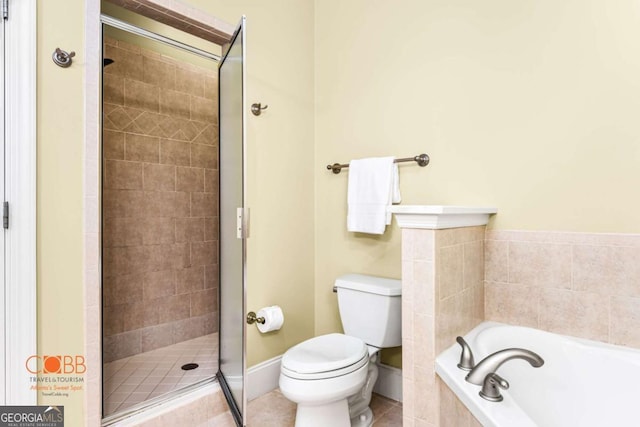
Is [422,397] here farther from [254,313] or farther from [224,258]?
[224,258]

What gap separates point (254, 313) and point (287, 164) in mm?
996

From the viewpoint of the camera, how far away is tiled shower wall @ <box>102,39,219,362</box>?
2.46m

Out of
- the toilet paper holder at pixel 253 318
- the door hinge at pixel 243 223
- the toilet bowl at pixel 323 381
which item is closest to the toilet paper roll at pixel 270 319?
the toilet paper holder at pixel 253 318

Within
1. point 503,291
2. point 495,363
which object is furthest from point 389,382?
point 495,363

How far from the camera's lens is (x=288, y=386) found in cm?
153

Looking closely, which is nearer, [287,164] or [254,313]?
[254,313]

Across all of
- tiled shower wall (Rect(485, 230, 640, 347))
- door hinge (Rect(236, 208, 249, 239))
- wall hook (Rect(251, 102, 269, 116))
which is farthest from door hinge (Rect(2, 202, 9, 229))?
tiled shower wall (Rect(485, 230, 640, 347))

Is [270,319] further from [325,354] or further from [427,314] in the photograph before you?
[427,314]

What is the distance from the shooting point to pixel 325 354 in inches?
69.0

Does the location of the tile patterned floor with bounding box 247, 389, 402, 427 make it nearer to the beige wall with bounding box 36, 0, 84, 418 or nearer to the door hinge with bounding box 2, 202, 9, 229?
the beige wall with bounding box 36, 0, 84, 418

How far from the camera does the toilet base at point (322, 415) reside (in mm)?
1588

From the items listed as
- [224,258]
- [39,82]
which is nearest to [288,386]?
[224,258]

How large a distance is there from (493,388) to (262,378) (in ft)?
4.80

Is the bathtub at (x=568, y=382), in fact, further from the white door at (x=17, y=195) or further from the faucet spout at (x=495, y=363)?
the white door at (x=17, y=195)
